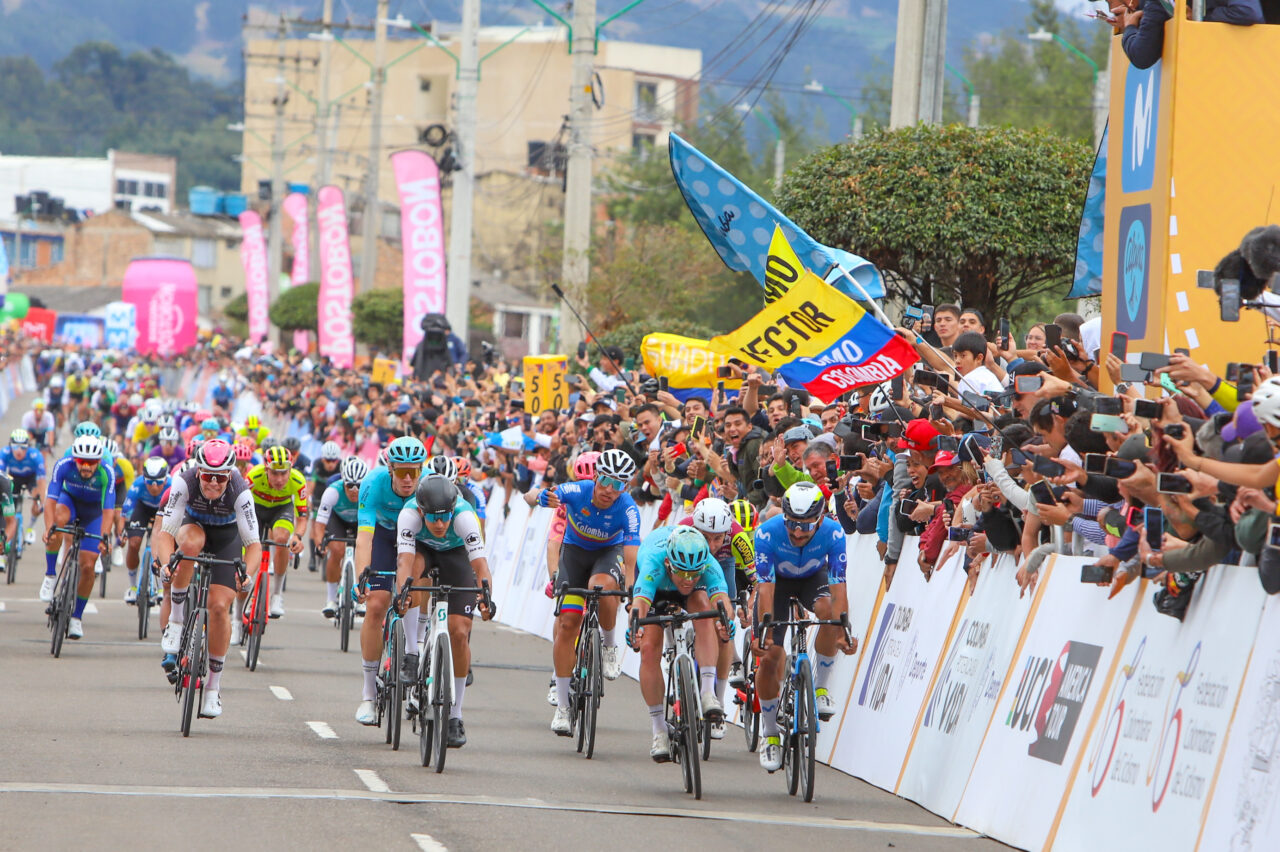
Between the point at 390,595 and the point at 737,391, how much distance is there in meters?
6.48

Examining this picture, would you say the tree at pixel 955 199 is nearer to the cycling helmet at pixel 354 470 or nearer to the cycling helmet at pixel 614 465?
the cycling helmet at pixel 354 470

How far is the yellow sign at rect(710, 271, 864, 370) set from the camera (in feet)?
44.6

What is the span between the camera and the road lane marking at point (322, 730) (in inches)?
504

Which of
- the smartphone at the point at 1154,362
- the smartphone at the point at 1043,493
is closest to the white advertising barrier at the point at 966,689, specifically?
the smartphone at the point at 1043,493

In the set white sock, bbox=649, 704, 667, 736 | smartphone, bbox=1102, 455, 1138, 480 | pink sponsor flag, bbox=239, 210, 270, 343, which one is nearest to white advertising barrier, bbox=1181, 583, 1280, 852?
smartphone, bbox=1102, 455, 1138, 480

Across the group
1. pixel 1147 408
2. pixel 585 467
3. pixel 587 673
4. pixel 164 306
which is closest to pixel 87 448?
pixel 585 467

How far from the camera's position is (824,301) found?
1361 centimetres

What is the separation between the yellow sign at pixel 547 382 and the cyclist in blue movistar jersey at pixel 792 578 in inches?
469

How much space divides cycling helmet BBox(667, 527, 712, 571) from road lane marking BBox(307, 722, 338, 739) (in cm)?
269

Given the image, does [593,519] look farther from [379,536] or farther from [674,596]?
[674,596]

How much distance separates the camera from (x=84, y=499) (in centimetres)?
1795

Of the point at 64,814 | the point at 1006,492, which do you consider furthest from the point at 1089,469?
the point at 64,814

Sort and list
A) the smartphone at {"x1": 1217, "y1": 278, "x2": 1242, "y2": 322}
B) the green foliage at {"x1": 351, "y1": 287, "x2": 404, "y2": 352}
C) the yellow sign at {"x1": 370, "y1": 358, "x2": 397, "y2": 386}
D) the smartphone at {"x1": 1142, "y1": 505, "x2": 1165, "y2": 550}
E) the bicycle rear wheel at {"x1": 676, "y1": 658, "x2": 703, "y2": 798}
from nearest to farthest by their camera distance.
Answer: the smartphone at {"x1": 1217, "y1": 278, "x2": 1242, "y2": 322} → the smartphone at {"x1": 1142, "y1": 505, "x2": 1165, "y2": 550} → the bicycle rear wheel at {"x1": 676, "y1": 658, "x2": 703, "y2": 798} → the yellow sign at {"x1": 370, "y1": 358, "x2": 397, "y2": 386} → the green foliage at {"x1": 351, "y1": 287, "x2": 404, "y2": 352}

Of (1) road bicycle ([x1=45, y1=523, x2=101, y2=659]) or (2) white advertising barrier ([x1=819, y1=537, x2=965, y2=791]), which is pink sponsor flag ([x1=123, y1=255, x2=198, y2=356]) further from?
(2) white advertising barrier ([x1=819, y1=537, x2=965, y2=791])
